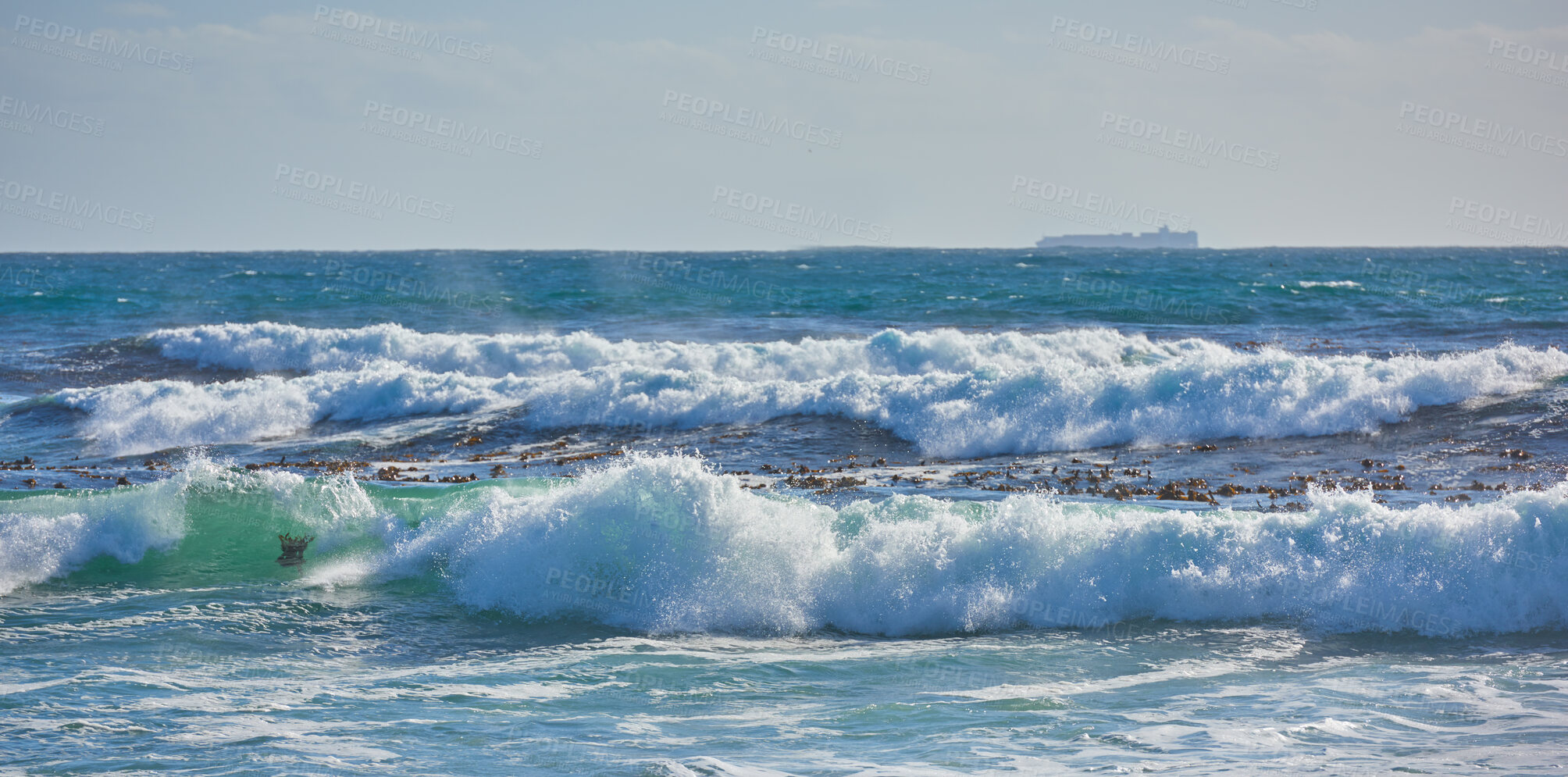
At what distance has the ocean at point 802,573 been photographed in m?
6.58

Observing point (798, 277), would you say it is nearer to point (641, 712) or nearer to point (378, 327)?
point (378, 327)

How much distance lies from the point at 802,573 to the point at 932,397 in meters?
9.25

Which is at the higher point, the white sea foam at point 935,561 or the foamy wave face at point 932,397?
the foamy wave face at point 932,397

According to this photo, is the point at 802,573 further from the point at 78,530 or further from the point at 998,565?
the point at 78,530

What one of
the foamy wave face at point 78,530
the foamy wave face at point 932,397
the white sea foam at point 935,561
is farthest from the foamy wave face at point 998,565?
the foamy wave face at point 932,397

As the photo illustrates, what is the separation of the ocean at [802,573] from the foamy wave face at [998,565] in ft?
0.11

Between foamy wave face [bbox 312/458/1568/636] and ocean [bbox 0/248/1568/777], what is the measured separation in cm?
3

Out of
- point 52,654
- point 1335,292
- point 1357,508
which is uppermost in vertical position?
point 1335,292

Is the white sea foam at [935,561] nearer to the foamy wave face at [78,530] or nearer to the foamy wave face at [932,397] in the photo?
the foamy wave face at [78,530]

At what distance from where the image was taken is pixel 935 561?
9594mm

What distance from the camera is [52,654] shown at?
831 centimetres

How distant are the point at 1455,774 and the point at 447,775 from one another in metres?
5.52

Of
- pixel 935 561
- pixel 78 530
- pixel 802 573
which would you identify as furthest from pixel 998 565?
pixel 78 530

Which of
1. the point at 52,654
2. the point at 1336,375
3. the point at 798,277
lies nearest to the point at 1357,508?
the point at 1336,375
